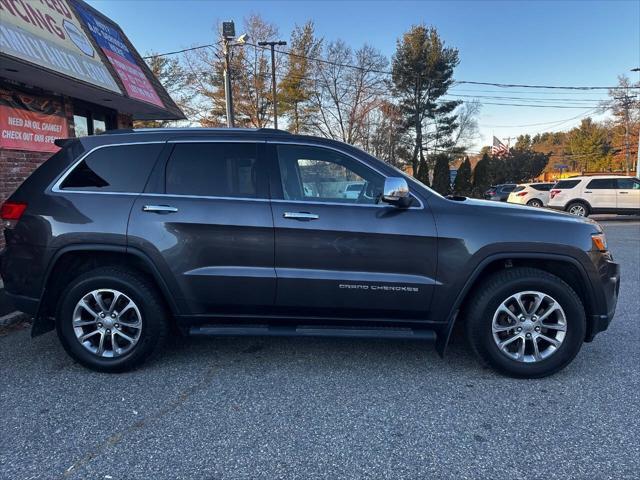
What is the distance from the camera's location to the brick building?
19.1ft

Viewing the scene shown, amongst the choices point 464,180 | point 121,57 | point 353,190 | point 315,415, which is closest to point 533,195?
point 464,180

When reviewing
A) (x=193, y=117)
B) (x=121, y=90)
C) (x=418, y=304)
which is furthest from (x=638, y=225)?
(x=193, y=117)

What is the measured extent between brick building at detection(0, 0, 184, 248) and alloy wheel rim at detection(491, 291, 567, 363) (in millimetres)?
6218

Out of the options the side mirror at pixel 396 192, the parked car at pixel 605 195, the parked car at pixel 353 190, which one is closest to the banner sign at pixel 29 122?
the parked car at pixel 353 190

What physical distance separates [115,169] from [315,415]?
96.6 inches

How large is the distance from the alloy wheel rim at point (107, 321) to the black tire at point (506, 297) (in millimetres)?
2640

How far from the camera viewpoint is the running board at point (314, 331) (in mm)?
3295

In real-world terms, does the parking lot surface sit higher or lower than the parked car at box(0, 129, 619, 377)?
lower

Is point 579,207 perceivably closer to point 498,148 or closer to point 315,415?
point 315,415

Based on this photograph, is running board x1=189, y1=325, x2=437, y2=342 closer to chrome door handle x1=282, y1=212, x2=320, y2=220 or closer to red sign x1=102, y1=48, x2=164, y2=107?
chrome door handle x1=282, y1=212, x2=320, y2=220

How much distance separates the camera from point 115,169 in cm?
346

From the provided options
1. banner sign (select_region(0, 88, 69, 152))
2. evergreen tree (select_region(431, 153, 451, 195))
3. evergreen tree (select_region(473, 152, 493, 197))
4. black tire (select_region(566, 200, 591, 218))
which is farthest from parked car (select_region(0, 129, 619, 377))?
evergreen tree (select_region(473, 152, 493, 197))

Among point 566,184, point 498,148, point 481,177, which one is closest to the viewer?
point 566,184

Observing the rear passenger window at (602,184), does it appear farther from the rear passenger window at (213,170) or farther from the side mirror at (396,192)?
the rear passenger window at (213,170)
